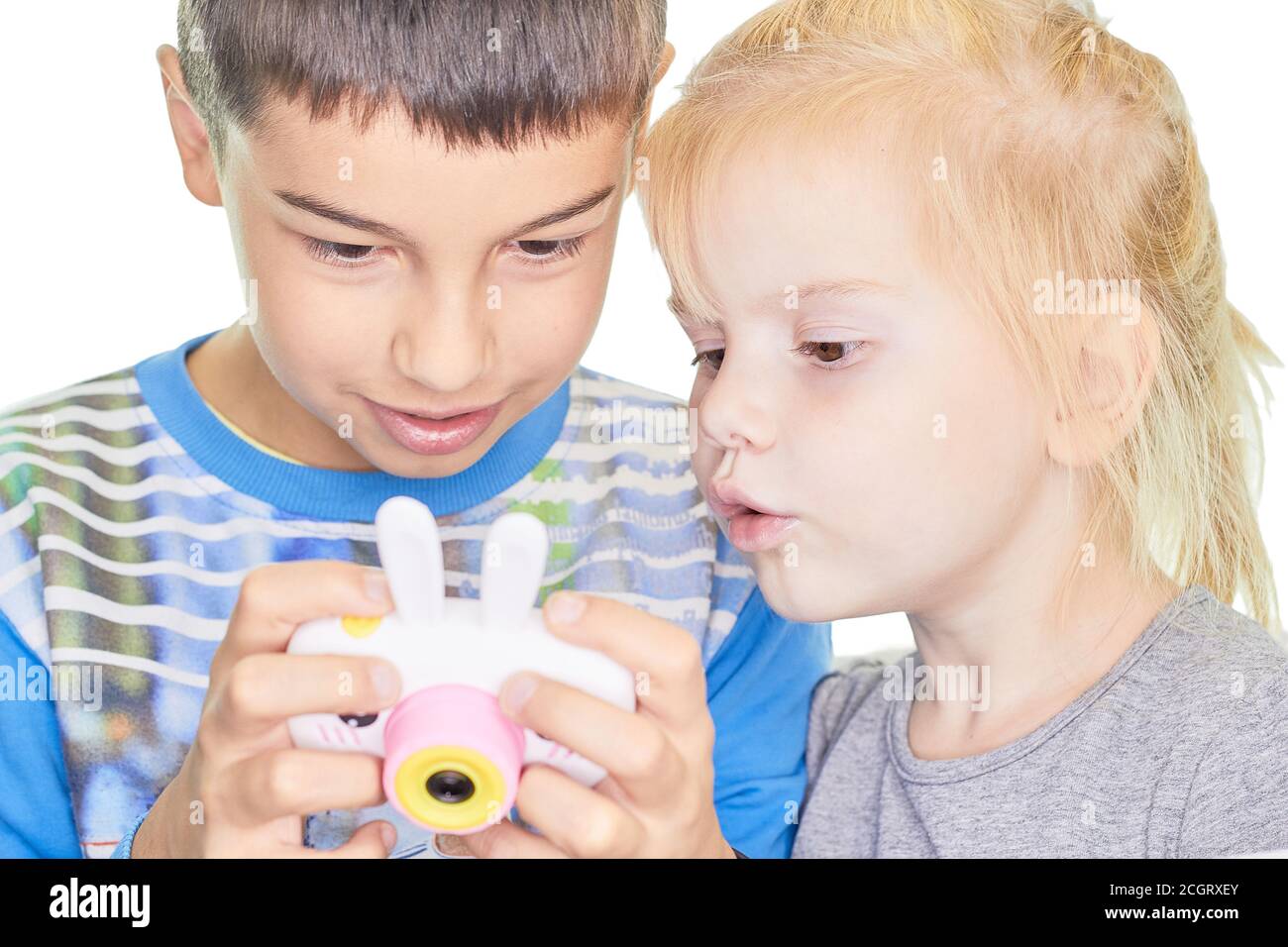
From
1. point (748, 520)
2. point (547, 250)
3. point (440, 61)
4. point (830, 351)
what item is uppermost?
point (440, 61)

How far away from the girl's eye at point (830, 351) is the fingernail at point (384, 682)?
1.53 feet

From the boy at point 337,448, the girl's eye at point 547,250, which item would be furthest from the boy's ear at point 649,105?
the girl's eye at point 547,250

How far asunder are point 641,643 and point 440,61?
492 mm

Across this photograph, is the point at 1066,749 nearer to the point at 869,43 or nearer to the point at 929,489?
the point at 929,489

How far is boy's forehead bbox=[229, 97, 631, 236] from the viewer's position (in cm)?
109

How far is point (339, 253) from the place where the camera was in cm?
116

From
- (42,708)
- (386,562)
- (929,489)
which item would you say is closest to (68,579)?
(42,708)

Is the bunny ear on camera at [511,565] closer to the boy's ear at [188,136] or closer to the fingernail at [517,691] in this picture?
the fingernail at [517,691]

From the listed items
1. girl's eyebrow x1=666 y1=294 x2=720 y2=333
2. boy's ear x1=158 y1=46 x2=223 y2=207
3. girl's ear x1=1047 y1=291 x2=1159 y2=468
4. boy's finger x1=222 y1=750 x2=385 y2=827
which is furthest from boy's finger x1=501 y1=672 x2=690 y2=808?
boy's ear x1=158 y1=46 x2=223 y2=207

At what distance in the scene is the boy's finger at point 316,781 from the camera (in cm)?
93

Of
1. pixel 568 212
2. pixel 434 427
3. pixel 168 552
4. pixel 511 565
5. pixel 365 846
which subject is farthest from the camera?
pixel 168 552

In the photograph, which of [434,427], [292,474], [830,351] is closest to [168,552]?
[292,474]

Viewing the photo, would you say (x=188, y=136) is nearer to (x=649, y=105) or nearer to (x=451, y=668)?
(x=649, y=105)
